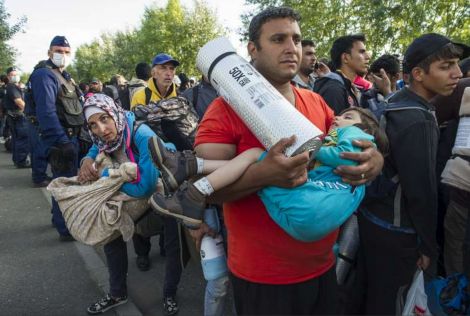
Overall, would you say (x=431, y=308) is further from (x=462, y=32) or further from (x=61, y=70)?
(x=462, y=32)

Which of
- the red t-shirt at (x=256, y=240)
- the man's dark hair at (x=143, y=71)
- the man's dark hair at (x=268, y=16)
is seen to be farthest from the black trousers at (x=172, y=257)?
the man's dark hair at (x=143, y=71)

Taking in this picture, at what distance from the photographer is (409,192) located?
2066mm

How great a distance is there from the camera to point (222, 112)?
1732mm

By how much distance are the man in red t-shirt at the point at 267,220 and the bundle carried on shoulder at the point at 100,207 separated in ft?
3.91

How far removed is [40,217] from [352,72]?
4.90 metres

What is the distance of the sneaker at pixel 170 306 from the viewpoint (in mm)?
3010

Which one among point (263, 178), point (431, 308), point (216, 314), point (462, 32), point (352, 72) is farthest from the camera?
point (462, 32)

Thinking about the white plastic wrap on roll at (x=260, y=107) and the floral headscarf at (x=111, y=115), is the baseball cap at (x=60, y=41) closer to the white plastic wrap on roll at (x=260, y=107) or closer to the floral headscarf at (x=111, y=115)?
the floral headscarf at (x=111, y=115)

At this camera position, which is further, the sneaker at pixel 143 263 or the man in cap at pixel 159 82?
the man in cap at pixel 159 82

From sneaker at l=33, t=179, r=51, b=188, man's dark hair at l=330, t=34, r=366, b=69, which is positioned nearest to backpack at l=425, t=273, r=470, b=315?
man's dark hair at l=330, t=34, r=366, b=69

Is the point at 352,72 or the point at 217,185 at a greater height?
the point at 352,72

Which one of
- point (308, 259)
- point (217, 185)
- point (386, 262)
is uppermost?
point (217, 185)

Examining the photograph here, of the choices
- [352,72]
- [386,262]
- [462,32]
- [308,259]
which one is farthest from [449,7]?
[308,259]

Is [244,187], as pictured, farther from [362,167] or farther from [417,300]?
[417,300]
